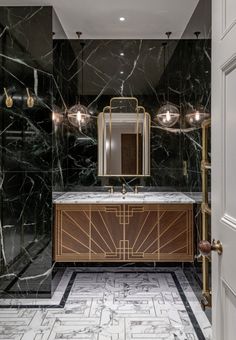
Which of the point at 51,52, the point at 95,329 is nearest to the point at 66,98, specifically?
the point at 51,52

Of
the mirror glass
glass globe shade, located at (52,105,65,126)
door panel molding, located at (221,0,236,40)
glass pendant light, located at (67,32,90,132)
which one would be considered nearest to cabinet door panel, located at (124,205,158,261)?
the mirror glass

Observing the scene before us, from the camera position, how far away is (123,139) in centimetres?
391

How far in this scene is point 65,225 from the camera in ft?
10.4

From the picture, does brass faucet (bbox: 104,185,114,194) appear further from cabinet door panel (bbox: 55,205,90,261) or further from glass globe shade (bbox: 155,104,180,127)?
glass globe shade (bbox: 155,104,180,127)

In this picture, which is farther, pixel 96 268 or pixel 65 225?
pixel 96 268

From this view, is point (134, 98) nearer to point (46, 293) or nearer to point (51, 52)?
point (51, 52)

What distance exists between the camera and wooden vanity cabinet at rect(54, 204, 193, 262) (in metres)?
3.18

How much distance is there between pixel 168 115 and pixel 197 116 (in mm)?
885

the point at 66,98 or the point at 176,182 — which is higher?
the point at 66,98

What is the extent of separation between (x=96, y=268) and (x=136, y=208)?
1.04 m

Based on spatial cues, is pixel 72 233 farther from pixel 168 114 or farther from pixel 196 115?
pixel 168 114

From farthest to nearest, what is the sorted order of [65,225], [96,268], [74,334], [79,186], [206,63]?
1. [79,186]
2. [96,268]
3. [65,225]
4. [206,63]
5. [74,334]

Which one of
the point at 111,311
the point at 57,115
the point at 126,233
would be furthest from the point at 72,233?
the point at 57,115

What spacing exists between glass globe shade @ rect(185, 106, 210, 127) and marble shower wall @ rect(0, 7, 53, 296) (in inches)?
56.3
